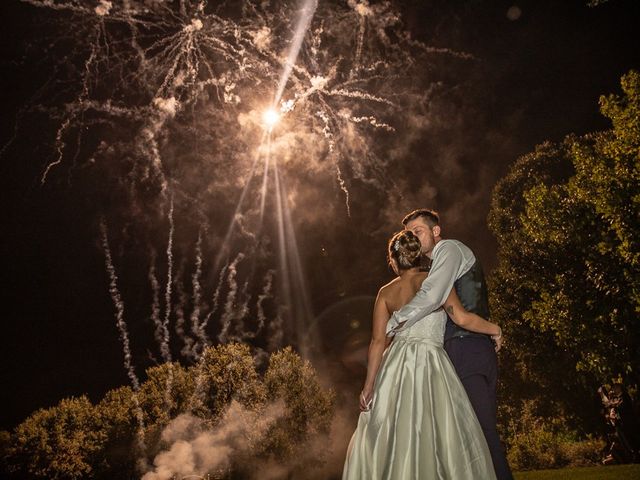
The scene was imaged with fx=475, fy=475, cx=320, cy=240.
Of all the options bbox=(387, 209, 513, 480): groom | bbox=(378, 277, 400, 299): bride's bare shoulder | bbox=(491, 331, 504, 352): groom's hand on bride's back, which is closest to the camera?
bbox=(387, 209, 513, 480): groom

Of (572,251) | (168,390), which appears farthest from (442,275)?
(168,390)

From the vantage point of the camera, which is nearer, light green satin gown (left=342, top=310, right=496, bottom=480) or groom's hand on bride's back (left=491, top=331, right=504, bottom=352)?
light green satin gown (left=342, top=310, right=496, bottom=480)

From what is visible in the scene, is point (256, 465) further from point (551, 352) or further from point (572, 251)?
point (572, 251)

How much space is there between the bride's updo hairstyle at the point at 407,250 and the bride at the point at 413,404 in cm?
1

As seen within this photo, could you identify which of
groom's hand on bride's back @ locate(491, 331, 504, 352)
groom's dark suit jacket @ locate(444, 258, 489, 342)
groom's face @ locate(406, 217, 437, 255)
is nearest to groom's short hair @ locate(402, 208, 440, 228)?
groom's face @ locate(406, 217, 437, 255)

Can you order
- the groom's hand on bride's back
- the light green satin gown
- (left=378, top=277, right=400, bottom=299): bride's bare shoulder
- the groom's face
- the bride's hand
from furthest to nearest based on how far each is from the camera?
1. the groom's face
2. (left=378, top=277, right=400, bottom=299): bride's bare shoulder
3. the bride's hand
4. the groom's hand on bride's back
5. the light green satin gown

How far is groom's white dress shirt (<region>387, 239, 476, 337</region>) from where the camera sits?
15.7ft

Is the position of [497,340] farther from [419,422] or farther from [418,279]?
[419,422]

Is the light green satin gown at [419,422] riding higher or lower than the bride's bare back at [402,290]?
lower

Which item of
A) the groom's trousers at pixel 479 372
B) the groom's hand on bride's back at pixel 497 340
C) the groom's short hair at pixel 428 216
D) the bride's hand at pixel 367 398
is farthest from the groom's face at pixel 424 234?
the bride's hand at pixel 367 398

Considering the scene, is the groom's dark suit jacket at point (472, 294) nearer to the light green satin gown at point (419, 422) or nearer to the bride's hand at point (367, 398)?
the light green satin gown at point (419, 422)

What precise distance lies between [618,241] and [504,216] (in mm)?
9646

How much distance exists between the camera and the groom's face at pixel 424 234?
562cm

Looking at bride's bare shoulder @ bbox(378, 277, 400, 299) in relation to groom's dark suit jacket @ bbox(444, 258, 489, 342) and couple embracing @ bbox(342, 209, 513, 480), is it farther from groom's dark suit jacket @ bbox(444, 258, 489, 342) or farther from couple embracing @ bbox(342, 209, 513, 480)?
groom's dark suit jacket @ bbox(444, 258, 489, 342)
